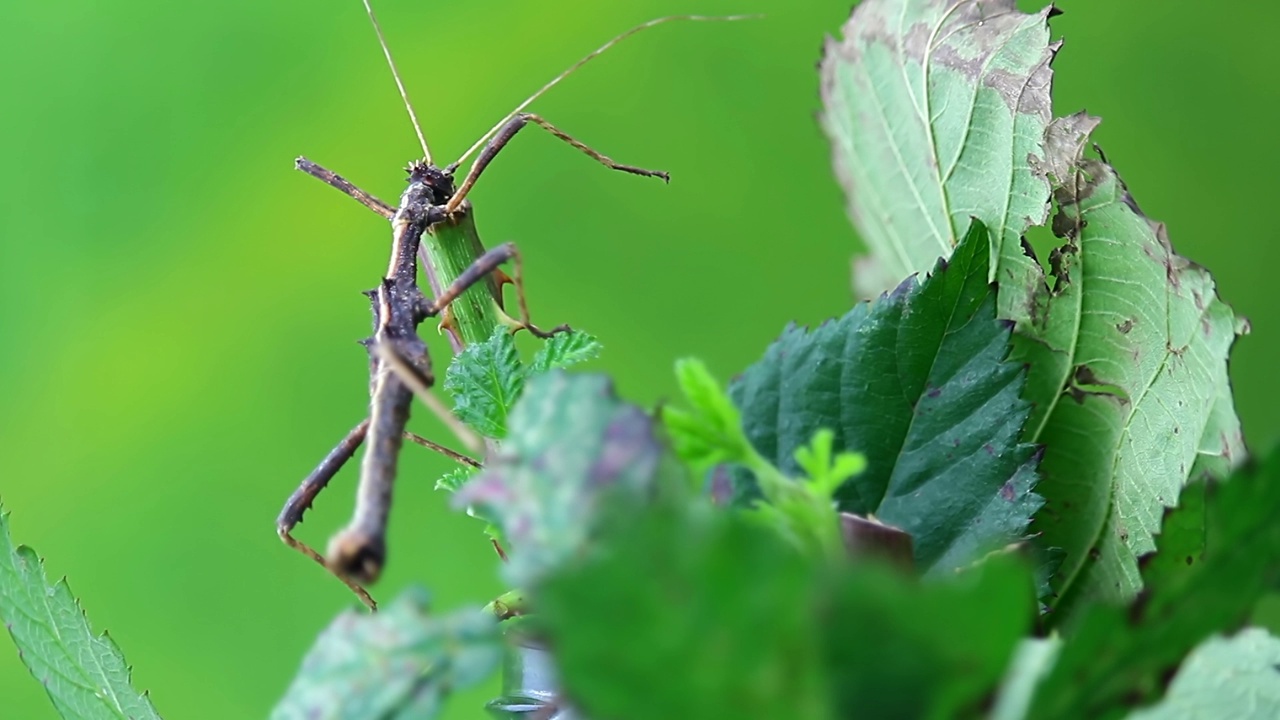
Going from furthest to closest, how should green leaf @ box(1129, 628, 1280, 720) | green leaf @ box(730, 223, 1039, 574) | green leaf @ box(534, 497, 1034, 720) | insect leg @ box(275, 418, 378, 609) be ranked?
insect leg @ box(275, 418, 378, 609) < green leaf @ box(730, 223, 1039, 574) < green leaf @ box(1129, 628, 1280, 720) < green leaf @ box(534, 497, 1034, 720)

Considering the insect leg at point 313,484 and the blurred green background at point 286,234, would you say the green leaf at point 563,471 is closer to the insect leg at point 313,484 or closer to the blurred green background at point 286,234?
the insect leg at point 313,484

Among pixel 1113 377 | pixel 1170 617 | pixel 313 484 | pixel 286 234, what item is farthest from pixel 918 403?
pixel 286 234

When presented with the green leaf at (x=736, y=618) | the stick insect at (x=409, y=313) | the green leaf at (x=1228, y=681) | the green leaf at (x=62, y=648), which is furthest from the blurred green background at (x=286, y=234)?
the green leaf at (x=736, y=618)

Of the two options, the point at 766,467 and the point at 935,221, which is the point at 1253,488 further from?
the point at 935,221

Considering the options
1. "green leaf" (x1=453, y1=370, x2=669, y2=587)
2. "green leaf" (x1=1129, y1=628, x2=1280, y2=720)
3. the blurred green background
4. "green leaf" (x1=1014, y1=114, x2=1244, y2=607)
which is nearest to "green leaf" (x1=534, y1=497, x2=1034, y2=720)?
"green leaf" (x1=453, y1=370, x2=669, y2=587)

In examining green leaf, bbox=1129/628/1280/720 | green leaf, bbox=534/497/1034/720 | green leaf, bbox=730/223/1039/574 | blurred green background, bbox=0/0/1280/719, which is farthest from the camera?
blurred green background, bbox=0/0/1280/719

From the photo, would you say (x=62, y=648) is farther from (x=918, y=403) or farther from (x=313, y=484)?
Answer: (x=918, y=403)

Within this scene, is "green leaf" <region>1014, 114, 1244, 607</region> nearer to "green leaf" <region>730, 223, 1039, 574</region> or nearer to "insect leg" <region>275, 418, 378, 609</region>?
"green leaf" <region>730, 223, 1039, 574</region>
